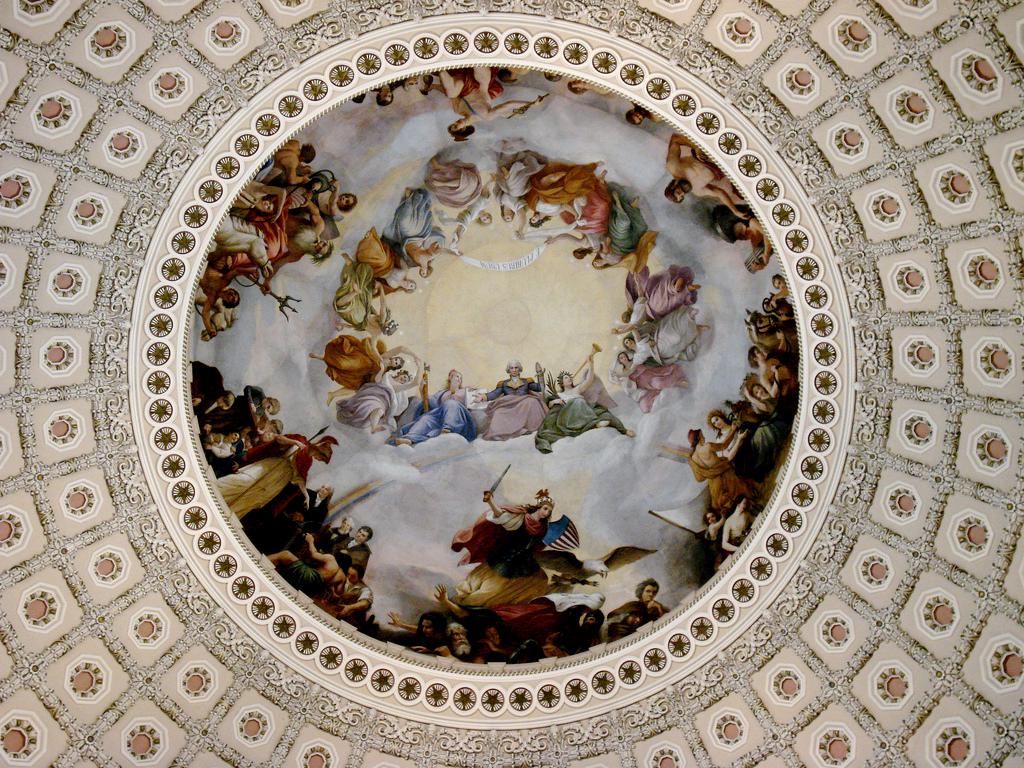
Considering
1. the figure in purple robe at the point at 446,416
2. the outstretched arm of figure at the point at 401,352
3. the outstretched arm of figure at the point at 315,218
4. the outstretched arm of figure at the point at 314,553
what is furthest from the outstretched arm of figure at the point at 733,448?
the outstretched arm of figure at the point at 315,218

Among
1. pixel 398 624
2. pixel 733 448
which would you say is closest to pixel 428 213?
pixel 733 448

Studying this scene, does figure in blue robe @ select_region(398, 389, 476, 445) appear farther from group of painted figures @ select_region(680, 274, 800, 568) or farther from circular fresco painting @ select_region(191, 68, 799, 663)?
group of painted figures @ select_region(680, 274, 800, 568)

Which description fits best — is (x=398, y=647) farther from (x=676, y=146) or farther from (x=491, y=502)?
(x=676, y=146)

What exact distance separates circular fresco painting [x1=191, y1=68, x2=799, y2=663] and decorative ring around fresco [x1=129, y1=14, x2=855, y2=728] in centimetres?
54

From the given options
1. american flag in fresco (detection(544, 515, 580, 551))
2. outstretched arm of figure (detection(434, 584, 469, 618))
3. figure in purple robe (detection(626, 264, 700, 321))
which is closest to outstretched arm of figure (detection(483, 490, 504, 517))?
american flag in fresco (detection(544, 515, 580, 551))

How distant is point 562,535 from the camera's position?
22.6 metres

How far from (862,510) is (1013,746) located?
4.04 metres

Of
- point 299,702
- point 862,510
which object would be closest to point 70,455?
point 299,702

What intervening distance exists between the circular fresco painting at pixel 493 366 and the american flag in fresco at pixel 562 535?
5 cm

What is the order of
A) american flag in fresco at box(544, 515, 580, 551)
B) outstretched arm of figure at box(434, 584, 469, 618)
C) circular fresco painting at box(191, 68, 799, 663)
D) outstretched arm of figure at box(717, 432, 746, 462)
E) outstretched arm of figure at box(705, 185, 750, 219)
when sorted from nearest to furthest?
outstretched arm of figure at box(705, 185, 750, 219) → circular fresco painting at box(191, 68, 799, 663) → outstretched arm of figure at box(717, 432, 746, 462) → outstretched arm of figure at box(434, 584, 469, 618) → american flag in fresco at box(544, 515, 580, 551)

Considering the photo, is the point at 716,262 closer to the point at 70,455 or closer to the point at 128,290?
the point at 128,290

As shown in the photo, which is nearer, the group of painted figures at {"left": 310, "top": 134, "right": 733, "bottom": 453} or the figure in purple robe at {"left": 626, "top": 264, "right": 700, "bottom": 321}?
the group of painted figures at {"left": 310, "top": 134, "right": 733, "bottom": 453}

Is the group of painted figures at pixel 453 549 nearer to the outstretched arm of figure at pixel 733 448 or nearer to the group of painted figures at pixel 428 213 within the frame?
the group of painted figures at pixel 428 213

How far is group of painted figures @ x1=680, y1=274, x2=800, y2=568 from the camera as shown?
20359mm
